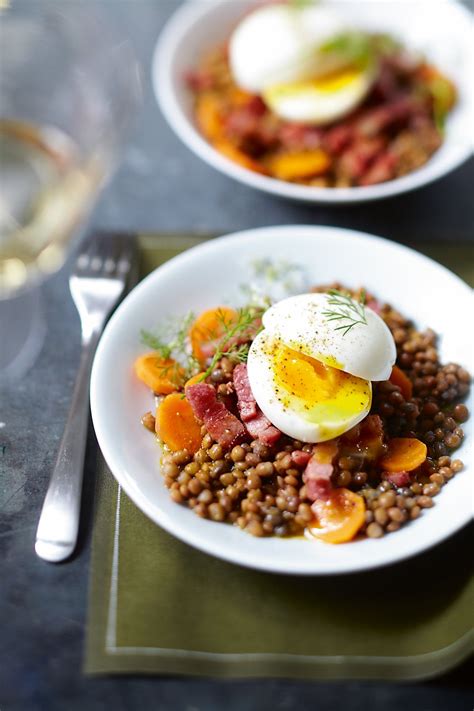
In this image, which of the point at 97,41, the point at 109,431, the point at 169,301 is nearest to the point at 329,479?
the point at 109,431

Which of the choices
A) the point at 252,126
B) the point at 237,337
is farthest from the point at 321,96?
the point at 237,337

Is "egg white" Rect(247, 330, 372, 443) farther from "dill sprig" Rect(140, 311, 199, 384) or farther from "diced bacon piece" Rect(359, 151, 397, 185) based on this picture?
"diced bacon piece" Rect(359, 151, 397, 185)

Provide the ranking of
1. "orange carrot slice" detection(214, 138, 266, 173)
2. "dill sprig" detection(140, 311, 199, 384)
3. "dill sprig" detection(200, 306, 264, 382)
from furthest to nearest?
"orange carrot slice" detection(214, 138, 266, 173) → "dill sprig" detection(140, 311, 199, 384) → "dill sprig" detection(200, 306, 264, 382)

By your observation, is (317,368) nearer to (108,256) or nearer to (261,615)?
(261,615)

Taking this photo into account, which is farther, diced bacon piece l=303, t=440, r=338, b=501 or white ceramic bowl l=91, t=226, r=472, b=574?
diced bacon piece l=303, t=440, r=338, b=501

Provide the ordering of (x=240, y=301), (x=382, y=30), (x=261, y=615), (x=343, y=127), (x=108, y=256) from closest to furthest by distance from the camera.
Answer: (x=261, y=615), (x=240, y=301), (x=108, y=256), (x=343, y=127), (x=382, y=30)

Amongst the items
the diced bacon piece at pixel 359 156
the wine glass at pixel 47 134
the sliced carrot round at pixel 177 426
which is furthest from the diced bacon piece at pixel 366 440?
the diced bacon piece at pixel 359 156

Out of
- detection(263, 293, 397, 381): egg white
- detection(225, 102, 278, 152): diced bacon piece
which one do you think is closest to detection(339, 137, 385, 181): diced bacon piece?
detection(225, 102, 278, 152): diced bacon piece
